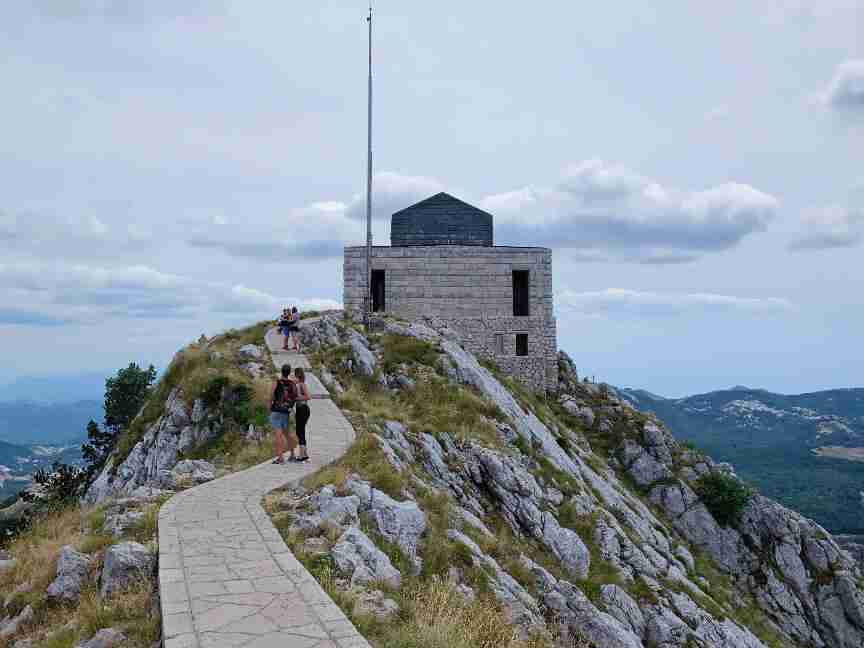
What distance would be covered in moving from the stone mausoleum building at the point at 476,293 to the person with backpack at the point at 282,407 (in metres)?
20.5

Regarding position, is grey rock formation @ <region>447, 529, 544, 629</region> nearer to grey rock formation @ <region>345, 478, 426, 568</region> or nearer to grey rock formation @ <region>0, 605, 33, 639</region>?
grey rock formation @ <region>345, 478, 426, 568</region>

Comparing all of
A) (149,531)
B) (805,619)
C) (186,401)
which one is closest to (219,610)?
(149,531)

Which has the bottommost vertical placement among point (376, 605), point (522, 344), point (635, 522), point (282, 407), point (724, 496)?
point (724, 496)

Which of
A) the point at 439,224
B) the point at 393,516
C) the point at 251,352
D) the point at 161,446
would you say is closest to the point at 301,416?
the point at 393,516

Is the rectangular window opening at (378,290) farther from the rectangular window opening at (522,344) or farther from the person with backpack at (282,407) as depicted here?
the person with backpack at (282,407)

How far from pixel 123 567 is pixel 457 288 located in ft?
93.9

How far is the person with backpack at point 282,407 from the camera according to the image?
15211 mm

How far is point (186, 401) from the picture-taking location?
72.8ft

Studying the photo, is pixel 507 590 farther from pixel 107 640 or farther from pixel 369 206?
pixel 369 206

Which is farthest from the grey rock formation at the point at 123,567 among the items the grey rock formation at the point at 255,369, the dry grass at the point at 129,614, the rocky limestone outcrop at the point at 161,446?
the grey rock formation at the point at 255,369

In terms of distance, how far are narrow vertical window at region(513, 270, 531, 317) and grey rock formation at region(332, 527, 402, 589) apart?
1097 inches

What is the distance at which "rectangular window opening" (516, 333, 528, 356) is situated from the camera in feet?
123

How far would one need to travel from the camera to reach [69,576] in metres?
9.37

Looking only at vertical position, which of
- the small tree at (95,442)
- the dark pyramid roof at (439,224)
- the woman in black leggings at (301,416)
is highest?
the dark pyramid roof at (439,224)
